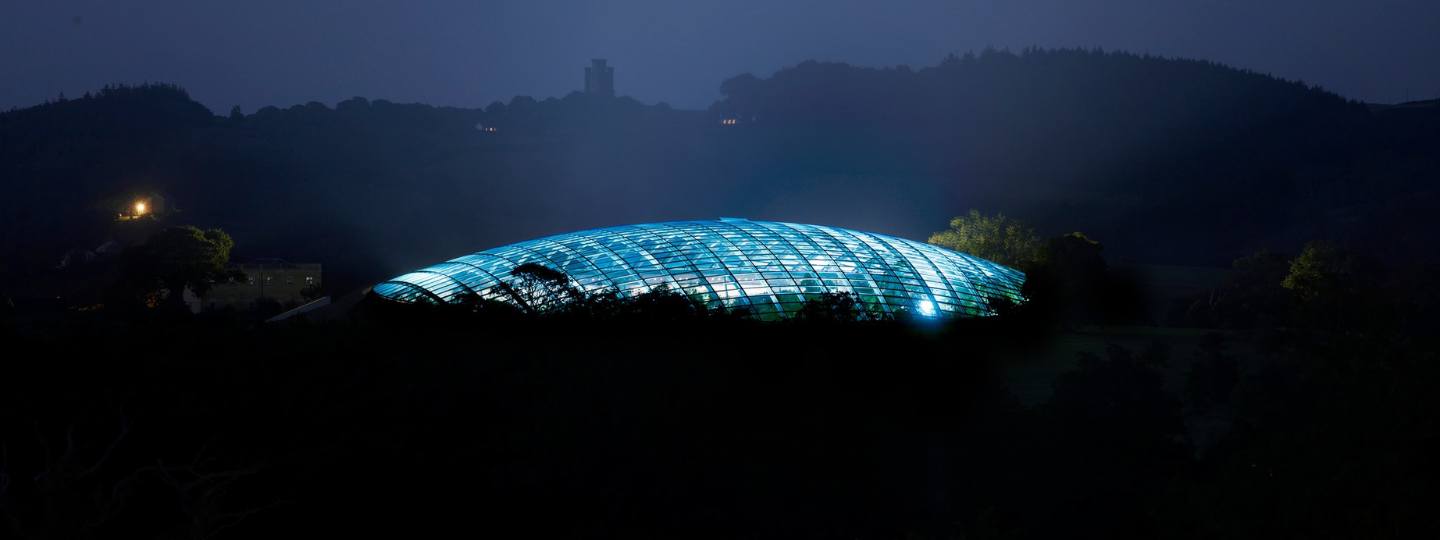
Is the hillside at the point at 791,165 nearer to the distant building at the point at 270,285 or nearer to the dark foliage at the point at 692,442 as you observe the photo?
the distant building at the point at 270,285

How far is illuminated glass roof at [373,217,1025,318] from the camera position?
26016mm

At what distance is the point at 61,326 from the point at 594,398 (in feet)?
63.2

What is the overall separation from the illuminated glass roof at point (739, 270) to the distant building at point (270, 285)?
2761 centimetres

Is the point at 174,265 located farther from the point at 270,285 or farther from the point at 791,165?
the point at 791,165

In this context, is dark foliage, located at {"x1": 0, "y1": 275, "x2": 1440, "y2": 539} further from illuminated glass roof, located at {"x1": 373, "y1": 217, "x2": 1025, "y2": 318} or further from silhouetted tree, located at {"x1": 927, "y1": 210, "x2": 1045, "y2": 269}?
silhouetted tree, located at {"x1": 927, "y1": 210, "x2": 1045, "y2": 269}

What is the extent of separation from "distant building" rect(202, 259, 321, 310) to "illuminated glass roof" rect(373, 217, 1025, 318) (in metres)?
27.6

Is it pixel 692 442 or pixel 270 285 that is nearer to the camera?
pixel 692 442

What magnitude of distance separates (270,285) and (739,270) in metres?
37.7

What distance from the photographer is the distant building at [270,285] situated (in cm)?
5381

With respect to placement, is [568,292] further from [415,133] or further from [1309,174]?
[415,133]

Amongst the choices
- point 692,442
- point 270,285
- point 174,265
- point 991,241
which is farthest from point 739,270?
point 270,285

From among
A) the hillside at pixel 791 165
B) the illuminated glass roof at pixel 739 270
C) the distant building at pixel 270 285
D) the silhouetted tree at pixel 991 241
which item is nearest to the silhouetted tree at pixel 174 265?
the distant building at pixel 270 285

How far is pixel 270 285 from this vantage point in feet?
182

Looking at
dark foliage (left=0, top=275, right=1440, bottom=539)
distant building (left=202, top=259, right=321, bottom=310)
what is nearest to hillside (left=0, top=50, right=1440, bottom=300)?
distant building (left=202, top=259, right=321, bottom=310)
